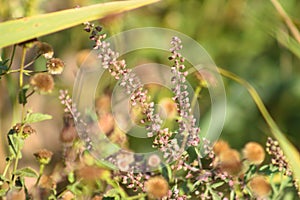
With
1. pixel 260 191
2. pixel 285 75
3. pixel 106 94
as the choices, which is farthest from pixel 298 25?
pixel 260 191

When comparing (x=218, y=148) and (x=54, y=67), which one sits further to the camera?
(x=218, y=148)

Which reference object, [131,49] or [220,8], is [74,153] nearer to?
[131,49]

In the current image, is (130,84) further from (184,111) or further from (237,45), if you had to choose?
(237,45)

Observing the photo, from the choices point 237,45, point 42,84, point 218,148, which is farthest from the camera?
point 237,45

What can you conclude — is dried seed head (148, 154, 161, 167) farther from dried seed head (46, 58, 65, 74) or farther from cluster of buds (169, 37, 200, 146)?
dried seed head (46, 58, 65, 74)

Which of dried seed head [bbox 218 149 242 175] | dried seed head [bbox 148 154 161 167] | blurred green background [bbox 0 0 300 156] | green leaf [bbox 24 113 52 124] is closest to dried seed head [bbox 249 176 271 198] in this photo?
dried seed head [bbox 218 149 242 175]

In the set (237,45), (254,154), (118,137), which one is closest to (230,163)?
(254,154)

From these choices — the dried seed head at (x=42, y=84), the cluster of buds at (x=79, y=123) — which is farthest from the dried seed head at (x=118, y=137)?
the dried seed head at (x=42, y=84)

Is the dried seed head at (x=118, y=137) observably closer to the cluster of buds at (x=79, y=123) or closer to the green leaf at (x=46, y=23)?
the cluster of buds at (x=79, y=123)
